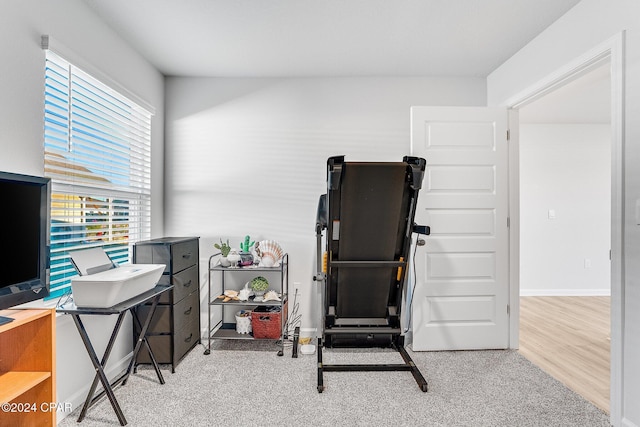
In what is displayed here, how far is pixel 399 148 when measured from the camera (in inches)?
130

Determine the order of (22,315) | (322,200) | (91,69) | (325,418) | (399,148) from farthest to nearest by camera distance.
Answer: (399,148) → (322,200) → (91,69) → (325,418) → (22,315)

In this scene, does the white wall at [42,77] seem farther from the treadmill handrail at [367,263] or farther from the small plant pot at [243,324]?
the treadmill handrail at [367,263]

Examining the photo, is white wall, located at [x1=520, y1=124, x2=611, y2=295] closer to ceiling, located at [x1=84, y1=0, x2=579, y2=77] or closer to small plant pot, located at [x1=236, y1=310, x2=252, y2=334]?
ceiling, located at [x1=84, y1=0, x2=579, y2=77]

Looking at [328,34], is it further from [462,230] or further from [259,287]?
[259,287]

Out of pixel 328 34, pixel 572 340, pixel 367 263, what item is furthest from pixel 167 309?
pixel 572 340

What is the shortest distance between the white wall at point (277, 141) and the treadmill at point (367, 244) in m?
0.89

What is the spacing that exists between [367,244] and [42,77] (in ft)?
7.04

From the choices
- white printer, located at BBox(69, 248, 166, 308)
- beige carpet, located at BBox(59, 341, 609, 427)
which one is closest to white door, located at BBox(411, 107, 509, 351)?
beige carpet, located at BBox(59, 341, 609, 427)

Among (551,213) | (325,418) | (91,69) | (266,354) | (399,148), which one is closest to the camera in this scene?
(325,418)

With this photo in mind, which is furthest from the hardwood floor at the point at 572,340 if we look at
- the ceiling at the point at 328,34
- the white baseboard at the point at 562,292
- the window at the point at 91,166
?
the window at the point at 91,166

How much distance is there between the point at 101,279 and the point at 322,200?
4.74 feet

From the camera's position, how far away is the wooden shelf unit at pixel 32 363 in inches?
58.8

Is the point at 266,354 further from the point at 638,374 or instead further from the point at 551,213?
the point at 551,213

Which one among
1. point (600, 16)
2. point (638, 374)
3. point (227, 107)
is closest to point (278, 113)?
point (227, 107)
